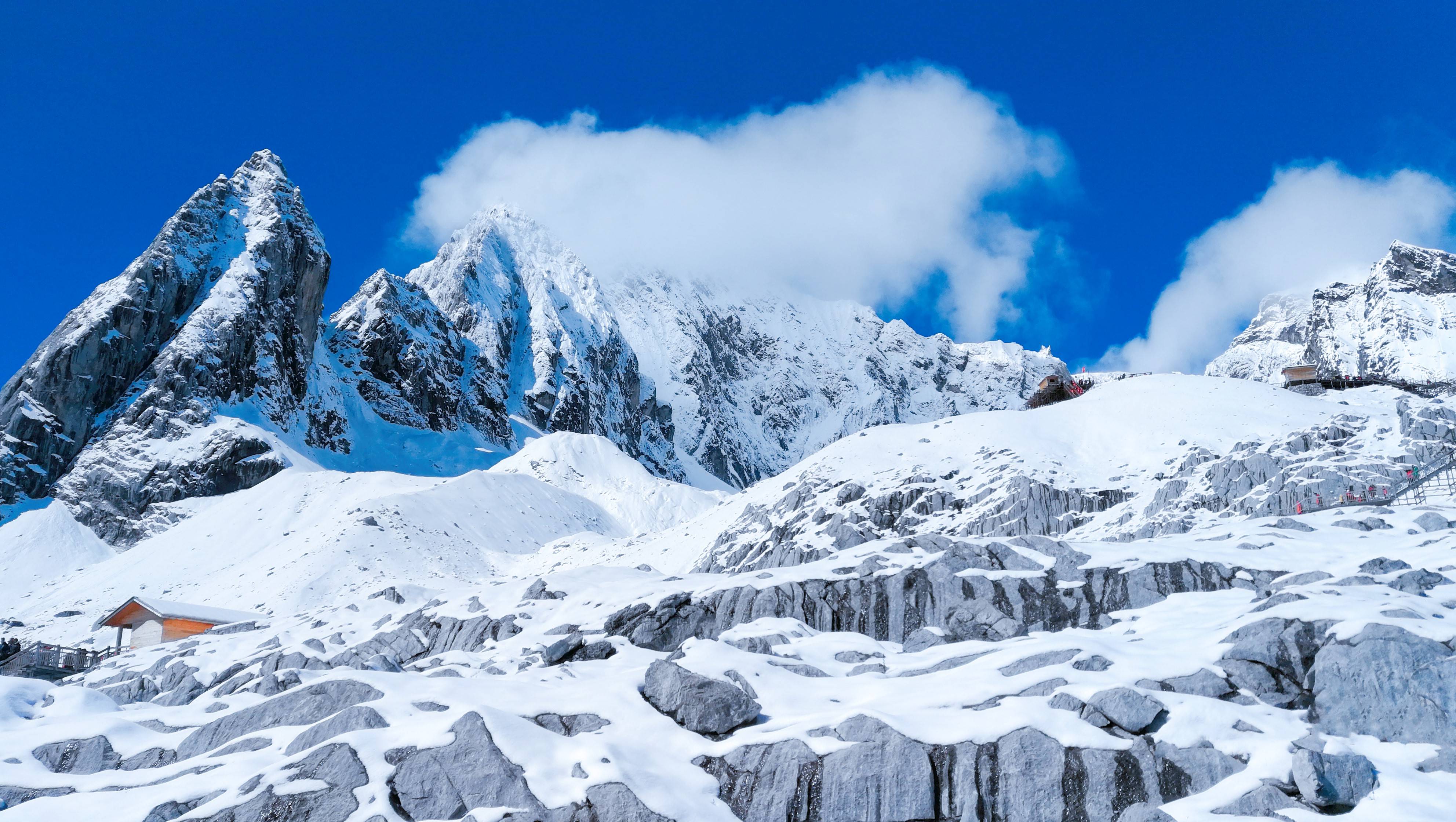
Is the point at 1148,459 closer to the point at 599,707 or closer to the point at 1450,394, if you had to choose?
the point at 1450,394

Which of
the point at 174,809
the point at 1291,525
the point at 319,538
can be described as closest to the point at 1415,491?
the point at 1291,525

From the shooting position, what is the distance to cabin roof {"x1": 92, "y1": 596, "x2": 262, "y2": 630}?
4362cm

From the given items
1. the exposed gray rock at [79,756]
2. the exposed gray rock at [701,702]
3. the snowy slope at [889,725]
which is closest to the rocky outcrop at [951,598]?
the snowy slope at [889,725]

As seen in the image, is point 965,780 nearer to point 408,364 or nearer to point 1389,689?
point 1389,689

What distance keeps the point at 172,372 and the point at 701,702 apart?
384 ft

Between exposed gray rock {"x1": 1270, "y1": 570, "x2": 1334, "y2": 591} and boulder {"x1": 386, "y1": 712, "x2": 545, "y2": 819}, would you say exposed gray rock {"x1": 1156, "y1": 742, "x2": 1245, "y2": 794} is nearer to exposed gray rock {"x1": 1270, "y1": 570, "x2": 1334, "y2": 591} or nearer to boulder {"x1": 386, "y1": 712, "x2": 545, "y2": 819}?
exposed gray rock {"x1": 1270, "y1": 570, "x2": 1334, "y2": 591}

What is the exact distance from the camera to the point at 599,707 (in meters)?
19.0

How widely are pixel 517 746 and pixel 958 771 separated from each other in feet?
25.7

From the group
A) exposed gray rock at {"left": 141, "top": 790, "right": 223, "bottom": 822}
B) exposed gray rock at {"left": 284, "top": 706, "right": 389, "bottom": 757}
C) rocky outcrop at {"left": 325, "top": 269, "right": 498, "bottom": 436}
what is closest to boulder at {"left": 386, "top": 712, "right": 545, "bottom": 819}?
exposed gray rock at {"left": 284, "top": 706, "right": 389, "bottom": 757}

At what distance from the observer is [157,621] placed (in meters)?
43.9

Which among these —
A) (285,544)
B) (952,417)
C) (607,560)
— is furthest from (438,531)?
(952,417)

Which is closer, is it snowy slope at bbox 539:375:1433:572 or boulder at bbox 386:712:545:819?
boulder at bbox 386:712:545:819

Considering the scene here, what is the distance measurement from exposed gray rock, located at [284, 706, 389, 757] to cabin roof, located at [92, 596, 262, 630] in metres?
29.9

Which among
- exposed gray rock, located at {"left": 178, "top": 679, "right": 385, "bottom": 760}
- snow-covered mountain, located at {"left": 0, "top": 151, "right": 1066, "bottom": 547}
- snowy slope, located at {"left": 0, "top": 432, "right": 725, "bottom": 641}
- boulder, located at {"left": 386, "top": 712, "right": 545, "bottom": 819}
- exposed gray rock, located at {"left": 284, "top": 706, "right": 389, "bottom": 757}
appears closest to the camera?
boulder, located at {"left": 386, "top": 712, "right": 545, "bottom": 819}
